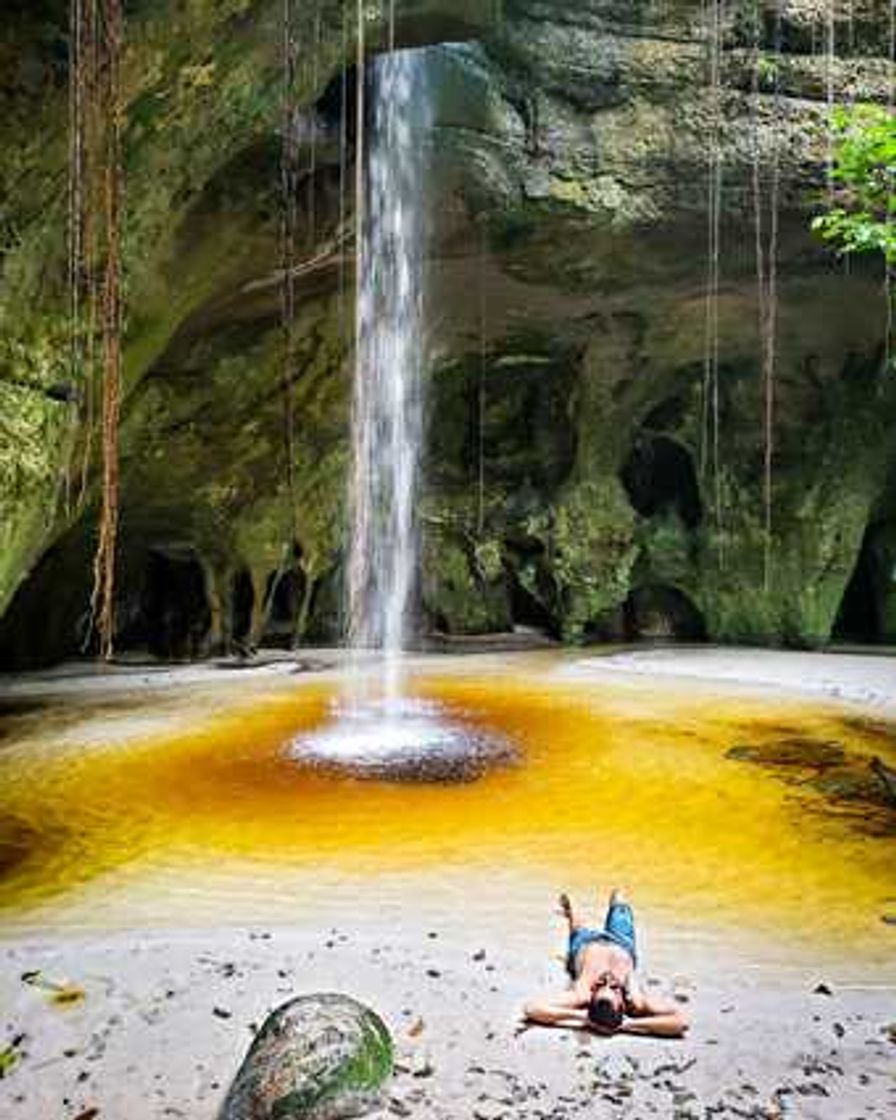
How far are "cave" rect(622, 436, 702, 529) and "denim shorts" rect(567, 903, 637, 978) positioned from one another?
1538cm

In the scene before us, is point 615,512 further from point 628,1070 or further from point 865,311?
point 628,1070

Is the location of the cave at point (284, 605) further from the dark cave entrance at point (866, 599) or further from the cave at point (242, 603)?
the dark cave entrance at point (866, 599)

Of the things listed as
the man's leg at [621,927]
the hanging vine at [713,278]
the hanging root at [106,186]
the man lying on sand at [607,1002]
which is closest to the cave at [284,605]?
the hanging vine at [713,278]

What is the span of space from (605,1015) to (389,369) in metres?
12.9

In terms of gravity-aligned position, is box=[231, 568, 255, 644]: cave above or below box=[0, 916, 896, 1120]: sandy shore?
above

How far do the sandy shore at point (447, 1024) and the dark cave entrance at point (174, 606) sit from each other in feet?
36.9

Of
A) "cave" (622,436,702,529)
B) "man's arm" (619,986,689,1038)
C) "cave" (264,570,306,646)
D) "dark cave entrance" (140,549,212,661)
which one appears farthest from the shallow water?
"cave" (622,436,702,529)

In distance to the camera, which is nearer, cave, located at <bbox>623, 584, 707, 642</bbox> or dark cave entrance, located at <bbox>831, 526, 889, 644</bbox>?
dark cave entrance, located at <bbox>831, 526, 889, 644</bbox>

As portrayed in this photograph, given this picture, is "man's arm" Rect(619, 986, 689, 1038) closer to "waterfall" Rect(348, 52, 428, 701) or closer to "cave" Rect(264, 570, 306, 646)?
"waterfall" Rect(348, 52, 428, 701)

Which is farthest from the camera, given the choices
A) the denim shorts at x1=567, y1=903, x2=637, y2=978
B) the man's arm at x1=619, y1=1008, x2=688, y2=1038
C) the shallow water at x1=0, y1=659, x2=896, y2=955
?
the shallow water at x1=0, y1=659, x2=896, y2=955

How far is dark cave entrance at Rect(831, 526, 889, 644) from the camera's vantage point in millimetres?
17609

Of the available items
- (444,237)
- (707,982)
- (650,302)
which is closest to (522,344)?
(650,302)

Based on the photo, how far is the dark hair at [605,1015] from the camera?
360cm

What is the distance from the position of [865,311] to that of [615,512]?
524cm
